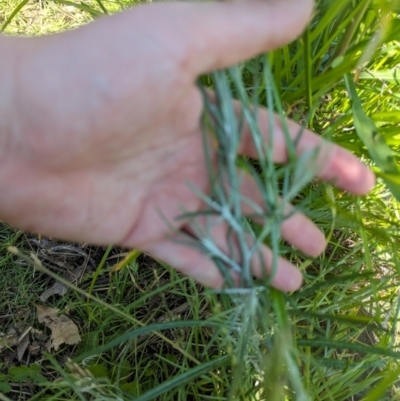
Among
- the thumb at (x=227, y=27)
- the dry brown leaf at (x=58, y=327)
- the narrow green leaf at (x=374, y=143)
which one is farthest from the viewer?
the dry brown leaf at (x=58, y=327)

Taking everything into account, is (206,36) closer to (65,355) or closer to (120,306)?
(120,306)

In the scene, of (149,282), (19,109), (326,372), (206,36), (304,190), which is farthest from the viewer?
(149,282)

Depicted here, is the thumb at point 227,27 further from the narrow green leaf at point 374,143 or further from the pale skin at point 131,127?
the narrow green leaf at point 374,143

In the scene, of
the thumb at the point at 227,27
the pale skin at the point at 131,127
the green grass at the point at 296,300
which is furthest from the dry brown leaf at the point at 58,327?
the thumb at the point at 227,27

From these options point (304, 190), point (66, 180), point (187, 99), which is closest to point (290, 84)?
point (304, 190)

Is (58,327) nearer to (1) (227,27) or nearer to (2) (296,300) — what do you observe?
(2) (296,300)

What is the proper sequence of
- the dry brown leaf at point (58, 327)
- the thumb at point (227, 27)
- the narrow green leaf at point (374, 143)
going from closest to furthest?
the thumb at point (227, 27), the narrow green leaf at point (374, 143), the dry brown leaf at point (58, 327)
